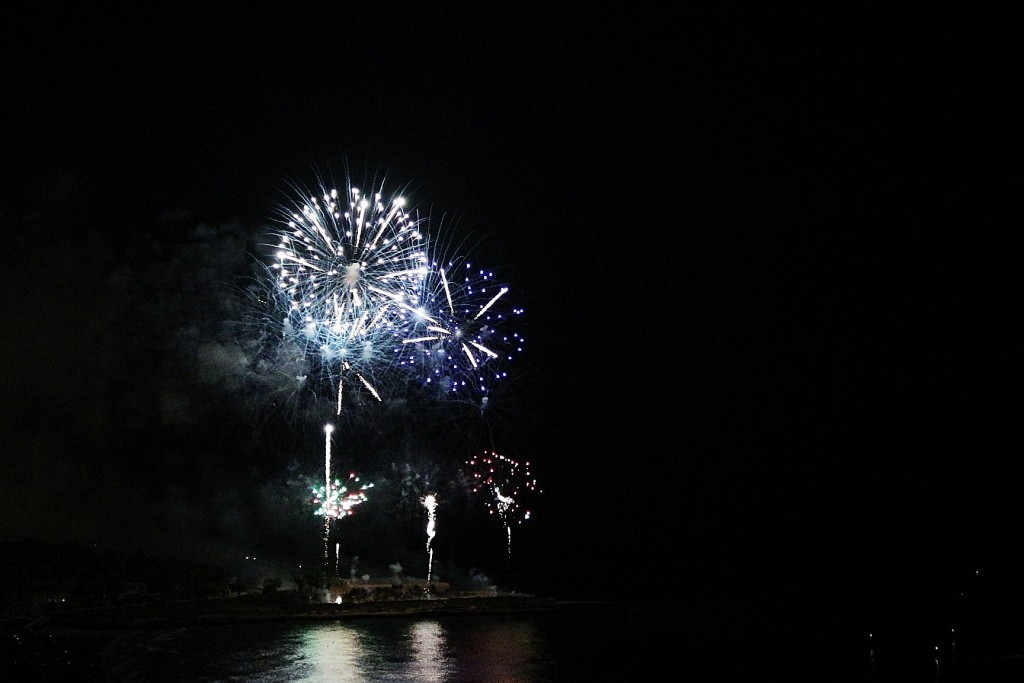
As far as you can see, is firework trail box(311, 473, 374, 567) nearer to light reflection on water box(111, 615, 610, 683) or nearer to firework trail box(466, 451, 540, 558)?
firework trail box(466, 451, 540, 558)

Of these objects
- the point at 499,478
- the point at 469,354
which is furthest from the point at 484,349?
the point at 499,478

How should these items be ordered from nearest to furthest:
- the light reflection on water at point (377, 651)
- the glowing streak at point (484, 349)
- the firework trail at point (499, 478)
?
the light reflection on water at point (377, 651)
the glowing streak at point (484, 349)
the firework trail at point (499, 478)

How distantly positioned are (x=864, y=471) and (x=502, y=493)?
46.6 ft

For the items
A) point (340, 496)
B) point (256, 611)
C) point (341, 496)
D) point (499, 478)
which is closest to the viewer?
point (256, 611)

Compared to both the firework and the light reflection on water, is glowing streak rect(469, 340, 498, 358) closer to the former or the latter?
the light reflection on water

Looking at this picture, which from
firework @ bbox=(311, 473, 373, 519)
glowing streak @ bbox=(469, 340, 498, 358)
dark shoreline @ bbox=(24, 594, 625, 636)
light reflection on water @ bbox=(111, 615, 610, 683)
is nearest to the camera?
light reflection on water @ bbox=(111, 615, 610, 683)

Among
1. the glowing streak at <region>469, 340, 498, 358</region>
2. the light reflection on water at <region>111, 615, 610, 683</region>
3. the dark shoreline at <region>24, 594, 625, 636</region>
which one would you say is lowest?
the light reflection on water at <region>111, 615, 610, 683</region>

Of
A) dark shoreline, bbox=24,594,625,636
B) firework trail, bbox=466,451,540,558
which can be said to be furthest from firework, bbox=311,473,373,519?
dark shoreline, bbox=24,594,625,636

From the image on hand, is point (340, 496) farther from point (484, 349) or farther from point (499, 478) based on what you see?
point (484, 349)

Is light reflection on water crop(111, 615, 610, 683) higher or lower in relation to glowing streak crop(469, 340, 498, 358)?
lower

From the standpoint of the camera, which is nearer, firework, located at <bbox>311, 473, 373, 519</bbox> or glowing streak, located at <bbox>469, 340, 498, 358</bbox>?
glowing streak, located at <bbox>469, 340, 498, 358</bbox>

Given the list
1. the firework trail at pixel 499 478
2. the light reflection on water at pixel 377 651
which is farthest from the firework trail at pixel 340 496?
the light reflection on water at pixel 377 651

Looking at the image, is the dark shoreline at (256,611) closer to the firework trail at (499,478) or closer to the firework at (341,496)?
the firework at (341,496)

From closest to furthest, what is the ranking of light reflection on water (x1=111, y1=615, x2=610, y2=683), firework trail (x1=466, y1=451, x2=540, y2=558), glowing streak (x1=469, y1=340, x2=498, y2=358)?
light reflection on water (x1=111, y1=615, x2=610, y2=683)
glowing streak (x1=469, y1=340, x2=498, y2=358)
firework trail (x1=466, y1=451, x2=540, y2=558)
